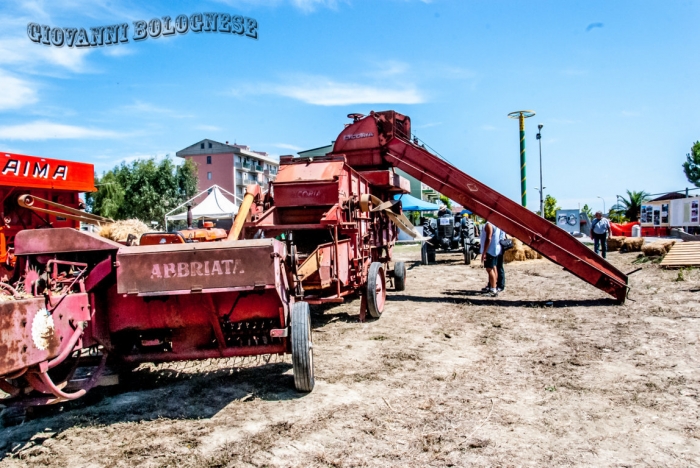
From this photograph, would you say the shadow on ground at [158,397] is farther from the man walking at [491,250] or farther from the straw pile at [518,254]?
the straw pile at [518,254]

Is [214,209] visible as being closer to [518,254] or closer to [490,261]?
[518,254]

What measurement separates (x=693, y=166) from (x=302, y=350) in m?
60.9

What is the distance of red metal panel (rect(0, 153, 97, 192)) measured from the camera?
265 inches

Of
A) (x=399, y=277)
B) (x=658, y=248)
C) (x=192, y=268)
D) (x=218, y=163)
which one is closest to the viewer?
(x=192, y=268)

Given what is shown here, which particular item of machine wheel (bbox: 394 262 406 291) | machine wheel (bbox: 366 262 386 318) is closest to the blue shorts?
machine wheel (bbox: 394 262 406 291)

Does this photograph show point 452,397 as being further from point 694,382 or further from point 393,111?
point 393,111

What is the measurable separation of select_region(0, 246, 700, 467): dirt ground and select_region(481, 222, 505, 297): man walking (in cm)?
296

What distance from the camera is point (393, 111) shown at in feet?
35.8

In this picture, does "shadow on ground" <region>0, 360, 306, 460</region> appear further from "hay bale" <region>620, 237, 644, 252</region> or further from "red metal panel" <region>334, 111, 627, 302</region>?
"hay bale" <region>620, 237, 644, 252</region>

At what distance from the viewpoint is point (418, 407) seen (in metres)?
4.49

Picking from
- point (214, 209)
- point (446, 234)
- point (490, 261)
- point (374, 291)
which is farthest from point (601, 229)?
point (214, 209)

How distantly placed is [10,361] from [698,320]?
808 centimetres

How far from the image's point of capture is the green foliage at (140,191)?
137ft

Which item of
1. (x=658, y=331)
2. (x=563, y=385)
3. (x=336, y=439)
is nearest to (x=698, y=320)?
(x=658, y=331)
